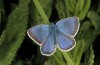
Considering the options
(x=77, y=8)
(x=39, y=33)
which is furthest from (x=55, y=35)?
(x=77, y=8)

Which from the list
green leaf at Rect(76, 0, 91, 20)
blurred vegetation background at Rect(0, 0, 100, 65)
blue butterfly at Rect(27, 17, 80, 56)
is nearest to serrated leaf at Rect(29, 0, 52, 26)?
blurred vegetation background at Rect(0, 0, 100, 65)

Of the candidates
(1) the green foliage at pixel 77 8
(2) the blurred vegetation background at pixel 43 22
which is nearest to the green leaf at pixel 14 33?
(2) the blurred vegetation background at pixel 43 22

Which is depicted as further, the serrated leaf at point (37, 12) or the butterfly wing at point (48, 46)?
the serrated leaf at point (37, 12)

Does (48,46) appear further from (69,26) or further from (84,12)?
(84,12)

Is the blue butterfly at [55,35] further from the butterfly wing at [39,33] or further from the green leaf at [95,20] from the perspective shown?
the green leaf at [95,20]

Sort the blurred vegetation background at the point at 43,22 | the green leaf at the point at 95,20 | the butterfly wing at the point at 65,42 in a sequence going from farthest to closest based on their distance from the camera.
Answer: the green leaf at the point at 95,20
the blurred vegetation background at the point at 43,22
the butterfly wing at the point at 65,42

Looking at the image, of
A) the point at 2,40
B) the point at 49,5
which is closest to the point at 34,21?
the point at 49,5
